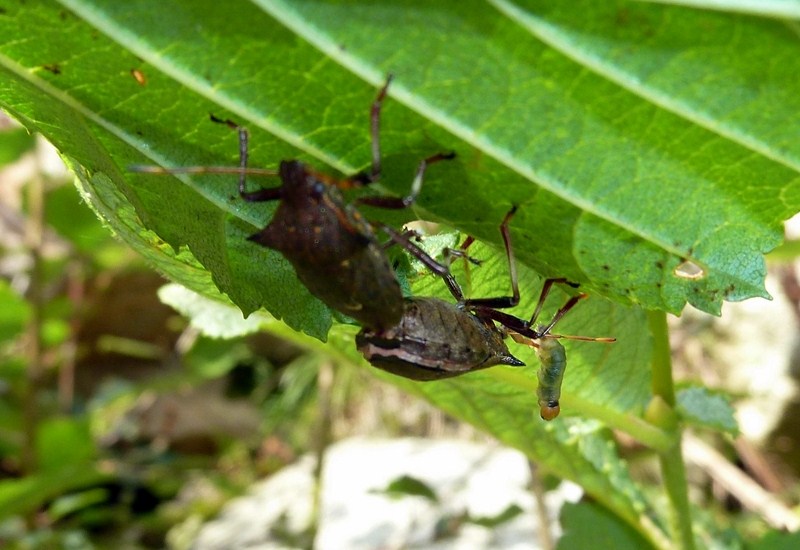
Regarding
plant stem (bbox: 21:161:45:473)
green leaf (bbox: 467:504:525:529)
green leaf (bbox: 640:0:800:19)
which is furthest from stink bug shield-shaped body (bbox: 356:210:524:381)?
plant stem (bbox: 21:161:45:473)

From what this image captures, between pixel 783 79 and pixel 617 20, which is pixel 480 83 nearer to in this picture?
pixel 617 20

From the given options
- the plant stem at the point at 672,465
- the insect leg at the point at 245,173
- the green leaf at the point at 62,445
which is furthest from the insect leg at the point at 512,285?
the green leaf at the point at 62,445

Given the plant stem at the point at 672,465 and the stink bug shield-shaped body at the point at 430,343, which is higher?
the stink bug shield-shaped body at the point at 430,343

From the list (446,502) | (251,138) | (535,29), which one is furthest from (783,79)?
(446,502)

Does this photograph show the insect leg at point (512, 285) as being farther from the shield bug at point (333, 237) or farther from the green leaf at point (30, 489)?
the green leaf at point (30, 489)

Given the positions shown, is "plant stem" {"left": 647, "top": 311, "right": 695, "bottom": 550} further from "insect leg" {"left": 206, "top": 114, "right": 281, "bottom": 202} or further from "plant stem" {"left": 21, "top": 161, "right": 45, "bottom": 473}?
"plant stem" {"left": 21, "top": 161, "right": 45, "bottom": 473}
